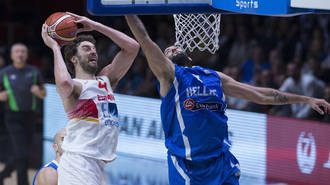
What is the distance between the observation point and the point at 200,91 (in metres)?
4.70

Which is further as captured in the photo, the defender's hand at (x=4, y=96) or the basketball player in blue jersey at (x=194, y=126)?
the defender's hand at (x=4, y=96)

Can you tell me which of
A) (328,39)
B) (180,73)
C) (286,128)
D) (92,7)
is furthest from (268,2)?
(328,39)

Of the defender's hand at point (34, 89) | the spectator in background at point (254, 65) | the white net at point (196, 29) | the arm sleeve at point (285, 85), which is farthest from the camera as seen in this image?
the spectator in background at point (254, 65)

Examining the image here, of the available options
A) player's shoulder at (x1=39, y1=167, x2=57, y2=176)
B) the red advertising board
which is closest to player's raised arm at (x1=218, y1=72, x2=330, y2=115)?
player's shoulder at (x1=39, y1=167, x2=57, y2=176)

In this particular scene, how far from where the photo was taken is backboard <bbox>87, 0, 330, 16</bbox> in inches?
156

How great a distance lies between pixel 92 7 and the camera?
4320 mm

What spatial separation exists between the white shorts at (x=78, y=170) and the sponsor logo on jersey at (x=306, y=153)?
3.04m

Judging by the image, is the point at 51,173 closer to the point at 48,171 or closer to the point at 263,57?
the point at 48,171

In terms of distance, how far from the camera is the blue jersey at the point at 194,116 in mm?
4672

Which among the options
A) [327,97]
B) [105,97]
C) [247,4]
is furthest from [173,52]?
[327,97]

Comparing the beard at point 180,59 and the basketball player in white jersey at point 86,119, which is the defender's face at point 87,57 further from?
the beard at point 180,59

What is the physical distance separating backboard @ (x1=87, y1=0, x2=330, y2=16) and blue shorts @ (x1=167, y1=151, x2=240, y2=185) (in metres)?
1.21

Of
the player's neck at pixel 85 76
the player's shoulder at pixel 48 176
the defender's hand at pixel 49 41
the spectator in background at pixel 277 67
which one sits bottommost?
the player's shoulder at pixel 48 176

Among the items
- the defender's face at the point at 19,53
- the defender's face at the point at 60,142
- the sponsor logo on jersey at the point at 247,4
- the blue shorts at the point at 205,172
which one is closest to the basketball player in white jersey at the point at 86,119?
the defender's face at the point at 60,142
